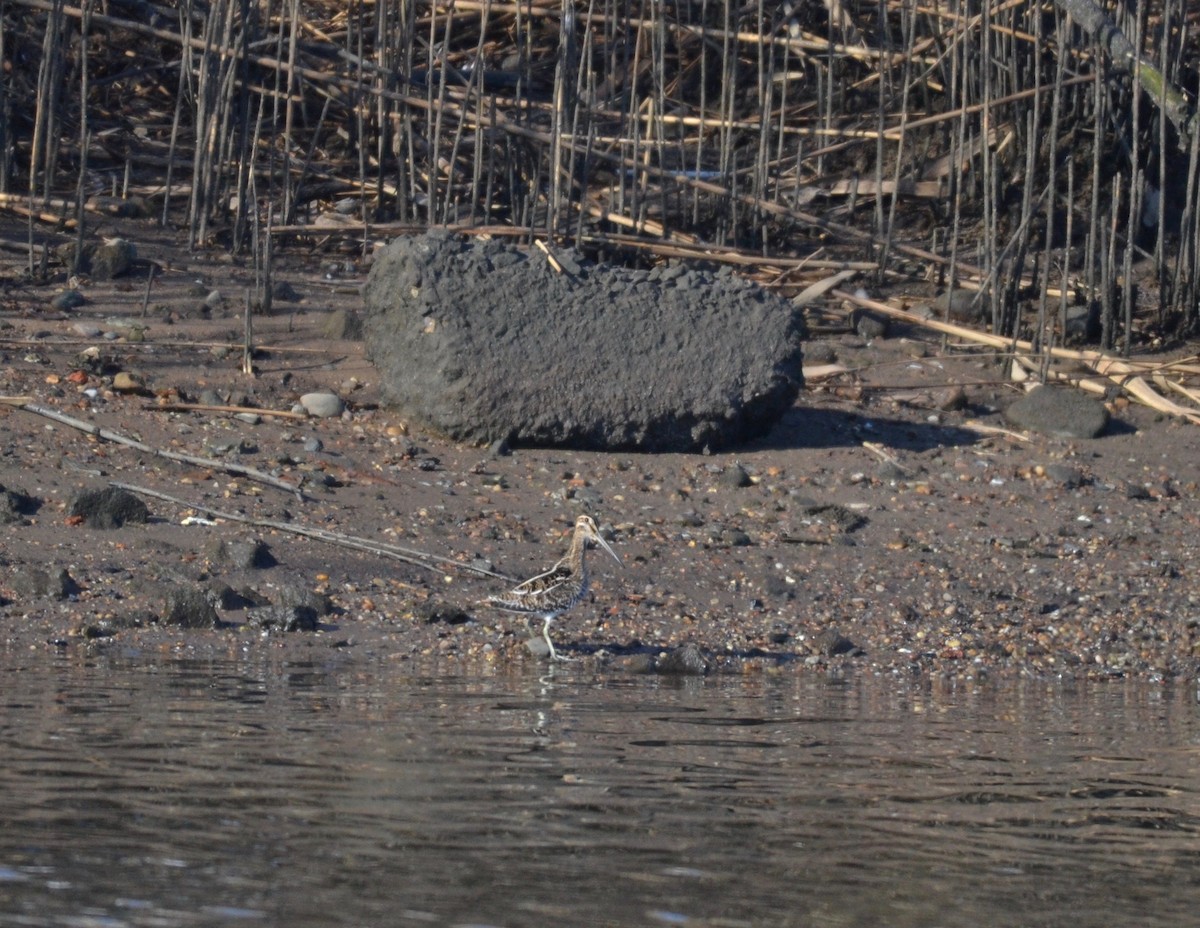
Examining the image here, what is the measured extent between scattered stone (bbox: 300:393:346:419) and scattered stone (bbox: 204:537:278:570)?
2055 mm

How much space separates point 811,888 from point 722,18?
13.0 m

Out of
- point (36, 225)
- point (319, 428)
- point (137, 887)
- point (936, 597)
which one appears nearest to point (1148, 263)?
point (936, 597)

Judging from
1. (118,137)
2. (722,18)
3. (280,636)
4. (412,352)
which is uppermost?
(722,18)

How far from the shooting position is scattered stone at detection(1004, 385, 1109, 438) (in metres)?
11.5

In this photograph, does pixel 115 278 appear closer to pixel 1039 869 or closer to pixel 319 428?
pixel 319 428

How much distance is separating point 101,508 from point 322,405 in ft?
6.65

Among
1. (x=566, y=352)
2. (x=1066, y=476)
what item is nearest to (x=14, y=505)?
(x=566, y=352)

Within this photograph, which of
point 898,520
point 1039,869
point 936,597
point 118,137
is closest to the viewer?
point 1039,869

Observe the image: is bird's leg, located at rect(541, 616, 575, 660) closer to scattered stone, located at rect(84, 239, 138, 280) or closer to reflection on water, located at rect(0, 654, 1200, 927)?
reflection on water, located at rect(0, 654, 1200, 927)

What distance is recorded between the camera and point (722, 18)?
53.9ft

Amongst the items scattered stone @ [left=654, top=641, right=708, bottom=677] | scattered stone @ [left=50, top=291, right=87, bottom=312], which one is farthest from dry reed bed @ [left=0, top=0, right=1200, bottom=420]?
scattered stone @ [left=654, top=641, right=708, bottom=677]

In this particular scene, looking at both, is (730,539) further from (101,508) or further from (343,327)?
(343,327)

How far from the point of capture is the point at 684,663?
7.97 m

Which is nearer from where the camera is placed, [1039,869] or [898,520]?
[1039,869]
